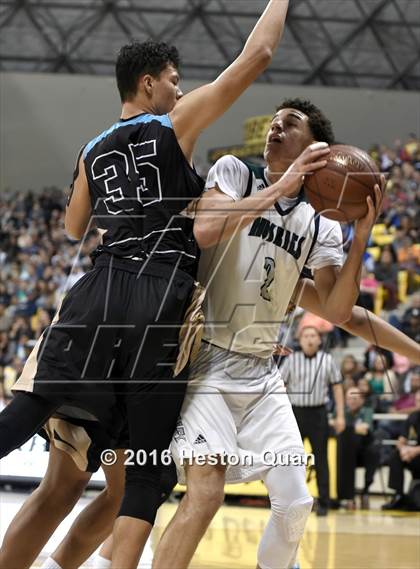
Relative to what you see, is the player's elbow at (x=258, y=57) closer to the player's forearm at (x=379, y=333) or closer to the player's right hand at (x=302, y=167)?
the player's right hand at (x=302, y=167)

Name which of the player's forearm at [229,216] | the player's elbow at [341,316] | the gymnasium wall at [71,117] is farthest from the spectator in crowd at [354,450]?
the gymnasium wall at [71,117]

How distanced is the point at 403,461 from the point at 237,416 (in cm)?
614

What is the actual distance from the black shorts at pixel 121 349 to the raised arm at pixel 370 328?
2.55 feet

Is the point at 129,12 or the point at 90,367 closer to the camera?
the point at 90,367

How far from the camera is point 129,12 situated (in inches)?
832

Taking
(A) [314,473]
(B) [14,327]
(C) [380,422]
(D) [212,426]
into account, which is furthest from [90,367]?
(B) [14,327]

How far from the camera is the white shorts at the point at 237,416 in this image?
3.28 meters

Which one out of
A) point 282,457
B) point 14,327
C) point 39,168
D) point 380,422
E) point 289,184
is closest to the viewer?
point 289,184

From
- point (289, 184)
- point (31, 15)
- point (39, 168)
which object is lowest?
point (289, 184)

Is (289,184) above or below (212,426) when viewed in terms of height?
above

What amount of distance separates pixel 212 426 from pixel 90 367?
0.47 meters

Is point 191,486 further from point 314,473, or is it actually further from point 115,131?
point 314,473

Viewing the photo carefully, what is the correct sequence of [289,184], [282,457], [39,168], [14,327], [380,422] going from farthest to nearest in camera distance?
[39,168]
[14,327]
[380,422]
[282,457]
[289,184]

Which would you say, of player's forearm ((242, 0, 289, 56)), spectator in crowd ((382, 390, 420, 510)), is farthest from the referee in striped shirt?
player's forearm ((242, 0, 289, 56))
